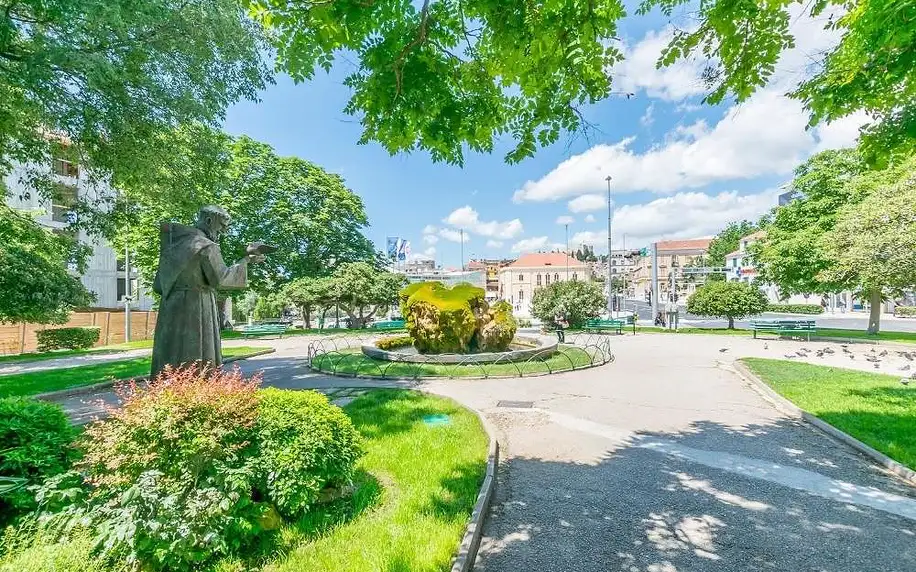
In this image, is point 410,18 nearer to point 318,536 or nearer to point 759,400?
point 318,536

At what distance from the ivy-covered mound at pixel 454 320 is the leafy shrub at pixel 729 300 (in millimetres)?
17669

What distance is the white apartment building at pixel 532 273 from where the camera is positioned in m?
86.8

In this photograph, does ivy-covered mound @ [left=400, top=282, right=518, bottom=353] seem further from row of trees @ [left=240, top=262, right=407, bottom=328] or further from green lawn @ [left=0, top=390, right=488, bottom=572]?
row of trees @ [left=240, top=262, right=407, bottom=328]

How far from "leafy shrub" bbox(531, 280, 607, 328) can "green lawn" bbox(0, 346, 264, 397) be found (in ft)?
69.0

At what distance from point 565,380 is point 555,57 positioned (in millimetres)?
9167

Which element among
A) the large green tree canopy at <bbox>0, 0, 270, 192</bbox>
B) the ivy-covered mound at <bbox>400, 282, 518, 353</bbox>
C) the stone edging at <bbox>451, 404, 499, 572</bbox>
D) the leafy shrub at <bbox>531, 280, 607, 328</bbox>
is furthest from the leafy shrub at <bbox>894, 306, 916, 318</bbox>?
the large green tree canopy at <bbox>0, 0, 270, 192</bbox>

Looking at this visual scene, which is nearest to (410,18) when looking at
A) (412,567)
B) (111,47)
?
(412,567)

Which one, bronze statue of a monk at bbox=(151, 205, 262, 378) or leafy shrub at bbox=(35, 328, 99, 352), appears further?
leafy shrub at bbox=(35, 328, 99, 352)

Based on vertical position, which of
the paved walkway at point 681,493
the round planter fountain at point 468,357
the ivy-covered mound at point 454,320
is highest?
the ivy-covered mound at point 454,320

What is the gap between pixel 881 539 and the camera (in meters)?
3.69

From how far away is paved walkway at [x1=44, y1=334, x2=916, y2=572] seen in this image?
3500mm

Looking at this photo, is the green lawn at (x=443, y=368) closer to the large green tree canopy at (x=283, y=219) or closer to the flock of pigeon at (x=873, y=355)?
the flock of pigeon at (x=873, y=355)

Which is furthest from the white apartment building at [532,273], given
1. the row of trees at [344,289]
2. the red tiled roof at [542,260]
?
the row of trees at [344,289]

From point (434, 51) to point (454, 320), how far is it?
415 inches
